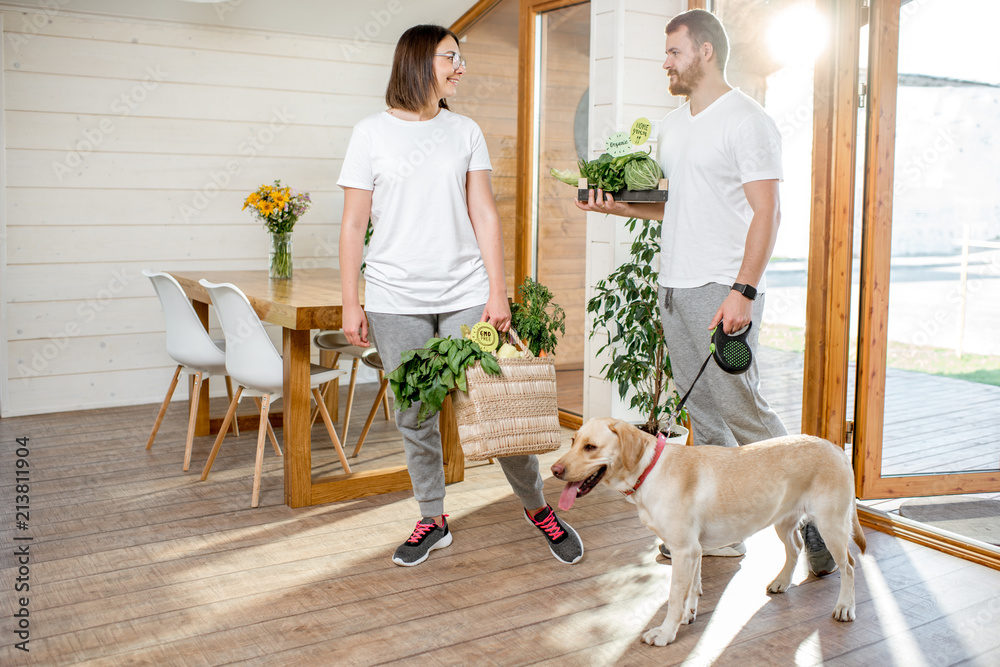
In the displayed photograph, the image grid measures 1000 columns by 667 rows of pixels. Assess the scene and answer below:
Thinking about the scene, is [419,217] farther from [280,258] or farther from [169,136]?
[169,136]

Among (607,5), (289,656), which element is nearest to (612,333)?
(607,5)

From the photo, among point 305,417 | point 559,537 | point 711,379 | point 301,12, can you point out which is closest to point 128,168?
point 301,12

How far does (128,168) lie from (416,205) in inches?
113

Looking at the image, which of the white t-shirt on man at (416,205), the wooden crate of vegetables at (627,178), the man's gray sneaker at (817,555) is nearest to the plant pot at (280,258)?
the white t-shirt on man at (416,205)

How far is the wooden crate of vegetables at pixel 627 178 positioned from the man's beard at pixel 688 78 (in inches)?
8.2

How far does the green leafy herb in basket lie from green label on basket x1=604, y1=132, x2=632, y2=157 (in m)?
0.74

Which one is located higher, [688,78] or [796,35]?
[796,35]

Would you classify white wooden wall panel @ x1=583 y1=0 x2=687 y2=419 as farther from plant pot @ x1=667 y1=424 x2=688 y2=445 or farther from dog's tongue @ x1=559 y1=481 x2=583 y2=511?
dog's tongue @ x1=559 y1=481 x2=583 y2=511

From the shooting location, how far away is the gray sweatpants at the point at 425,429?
8.35 feet

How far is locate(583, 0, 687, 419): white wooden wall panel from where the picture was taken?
12.4 feet

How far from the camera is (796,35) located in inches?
128

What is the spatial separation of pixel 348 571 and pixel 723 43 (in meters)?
1.86

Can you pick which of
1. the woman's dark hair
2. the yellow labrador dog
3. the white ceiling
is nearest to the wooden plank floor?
the yellow labrador dog

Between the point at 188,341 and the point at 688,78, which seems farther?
the point at 188,341
